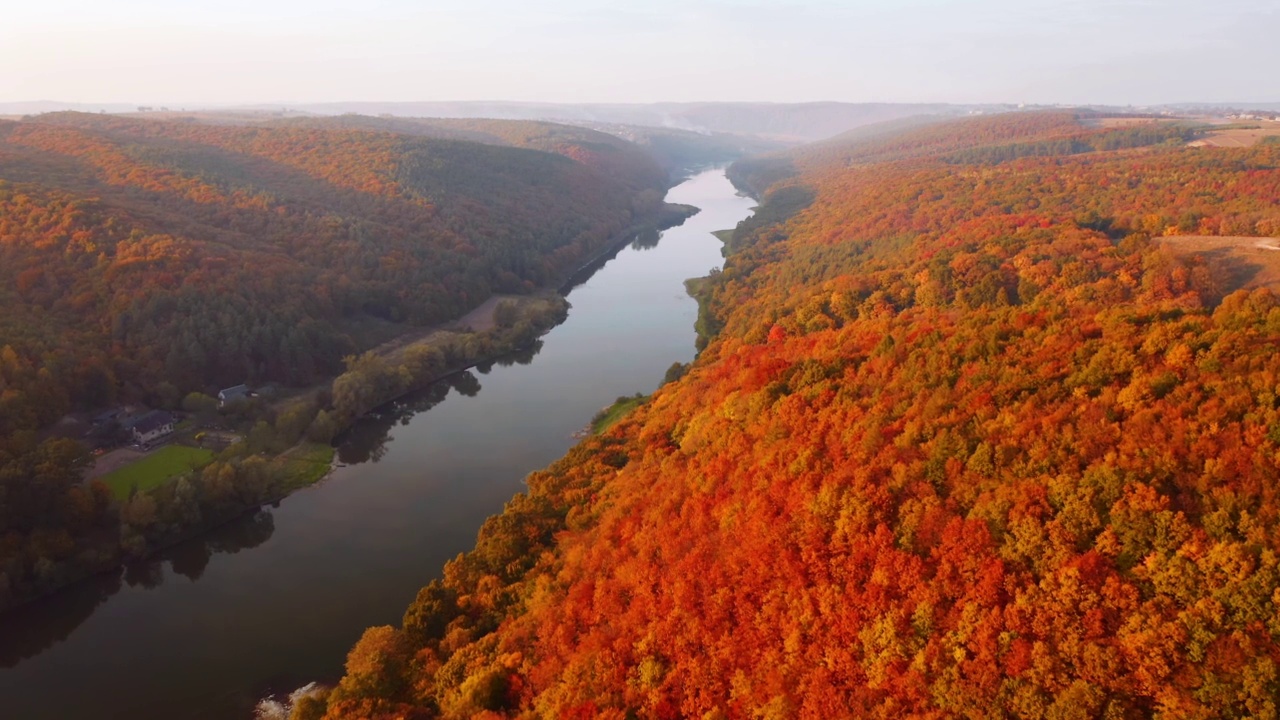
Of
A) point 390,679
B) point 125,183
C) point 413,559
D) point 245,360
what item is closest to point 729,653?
point 390,679

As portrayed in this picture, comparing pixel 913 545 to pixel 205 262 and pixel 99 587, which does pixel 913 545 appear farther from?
pixel 205 262

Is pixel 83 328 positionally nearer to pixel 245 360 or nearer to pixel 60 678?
pixel 245 360

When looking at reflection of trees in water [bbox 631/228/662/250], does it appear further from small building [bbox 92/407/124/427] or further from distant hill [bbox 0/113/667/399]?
small building [bbox 92/407/124/427]

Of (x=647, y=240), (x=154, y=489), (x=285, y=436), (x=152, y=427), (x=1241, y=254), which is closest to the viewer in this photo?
(x=154, y=489)

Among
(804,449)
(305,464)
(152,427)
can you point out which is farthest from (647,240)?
(804,449)

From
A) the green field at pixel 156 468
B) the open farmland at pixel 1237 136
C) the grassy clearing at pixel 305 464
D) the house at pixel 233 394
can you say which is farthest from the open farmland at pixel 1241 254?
the house at pixel 233 394
